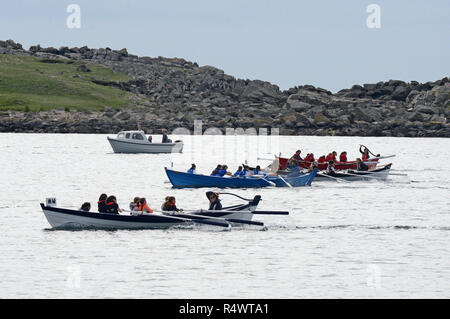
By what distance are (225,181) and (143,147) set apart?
144 ft

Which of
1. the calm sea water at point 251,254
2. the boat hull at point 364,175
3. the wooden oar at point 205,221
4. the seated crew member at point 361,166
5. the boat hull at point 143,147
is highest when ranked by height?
the boat hull at point 143,147

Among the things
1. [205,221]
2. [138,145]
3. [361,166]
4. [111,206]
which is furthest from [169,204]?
[138,145]

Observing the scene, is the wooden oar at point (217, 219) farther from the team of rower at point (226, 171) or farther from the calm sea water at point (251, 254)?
the team of rower at point (226, 171)

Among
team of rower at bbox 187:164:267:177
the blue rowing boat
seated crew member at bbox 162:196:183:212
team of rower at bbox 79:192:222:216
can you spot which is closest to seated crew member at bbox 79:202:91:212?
team of rower at bbox 79:192:222:216

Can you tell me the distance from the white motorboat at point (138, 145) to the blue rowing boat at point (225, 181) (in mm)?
40383

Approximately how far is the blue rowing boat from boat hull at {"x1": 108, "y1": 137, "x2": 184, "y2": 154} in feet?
132

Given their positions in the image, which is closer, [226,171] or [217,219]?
[217,219]

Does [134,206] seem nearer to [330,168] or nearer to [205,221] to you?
[205,221]

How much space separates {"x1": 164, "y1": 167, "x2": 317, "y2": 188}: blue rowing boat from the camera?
58.1 m

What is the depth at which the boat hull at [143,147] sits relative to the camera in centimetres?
10006

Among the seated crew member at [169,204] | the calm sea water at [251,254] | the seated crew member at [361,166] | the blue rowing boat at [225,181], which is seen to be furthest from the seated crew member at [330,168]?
the seated crew member at [169,204]

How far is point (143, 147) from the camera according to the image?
331 feet
